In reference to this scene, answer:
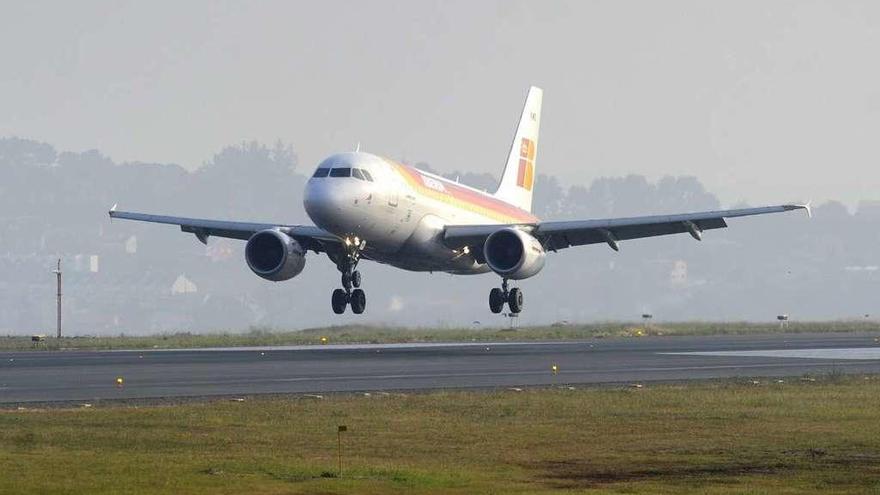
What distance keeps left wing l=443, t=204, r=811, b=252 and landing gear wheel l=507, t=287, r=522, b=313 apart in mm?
2121

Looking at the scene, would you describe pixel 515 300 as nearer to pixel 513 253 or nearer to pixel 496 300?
pixel 496 300

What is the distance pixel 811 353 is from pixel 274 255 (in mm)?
19264

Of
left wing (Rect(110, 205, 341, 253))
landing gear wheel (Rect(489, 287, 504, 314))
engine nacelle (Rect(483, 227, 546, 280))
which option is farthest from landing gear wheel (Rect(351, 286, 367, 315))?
landing gear wheel (Rect(489, 287, 504, 314))

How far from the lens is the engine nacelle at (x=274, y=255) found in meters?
60.6

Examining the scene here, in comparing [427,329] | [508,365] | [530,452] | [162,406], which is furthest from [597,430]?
[427,329]

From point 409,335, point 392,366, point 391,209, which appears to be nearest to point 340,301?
point 391,209

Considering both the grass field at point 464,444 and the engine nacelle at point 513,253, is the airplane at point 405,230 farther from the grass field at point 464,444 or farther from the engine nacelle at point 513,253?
the grass field at point 464,444

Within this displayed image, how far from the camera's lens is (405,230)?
58812mm

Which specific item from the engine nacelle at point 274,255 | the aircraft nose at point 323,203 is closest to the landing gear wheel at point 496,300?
the engine nacelle at point 274,255

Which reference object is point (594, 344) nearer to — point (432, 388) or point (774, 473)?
point (432, 388)

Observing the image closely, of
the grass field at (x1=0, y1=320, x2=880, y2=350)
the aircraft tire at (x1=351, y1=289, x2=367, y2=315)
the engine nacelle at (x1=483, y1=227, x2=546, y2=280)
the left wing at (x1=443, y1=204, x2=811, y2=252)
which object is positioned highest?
the left wing at (x1=443, y1=204, x2=811, y2=252)

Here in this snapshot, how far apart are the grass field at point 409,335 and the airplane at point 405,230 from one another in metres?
5.15

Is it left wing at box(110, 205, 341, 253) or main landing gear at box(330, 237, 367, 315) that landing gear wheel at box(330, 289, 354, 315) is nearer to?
main landing gear at box(330, 237, 367, 315)

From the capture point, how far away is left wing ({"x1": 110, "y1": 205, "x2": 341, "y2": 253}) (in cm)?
6081
